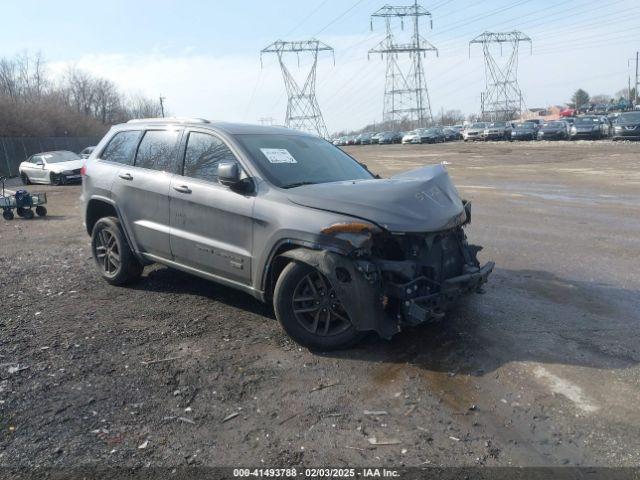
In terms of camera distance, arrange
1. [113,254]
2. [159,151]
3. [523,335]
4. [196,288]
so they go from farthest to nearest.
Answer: [113,254], [196,288], [159,151], [523,335]

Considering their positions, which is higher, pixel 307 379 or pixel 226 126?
pixel 226 126

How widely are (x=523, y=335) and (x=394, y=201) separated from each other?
159cm

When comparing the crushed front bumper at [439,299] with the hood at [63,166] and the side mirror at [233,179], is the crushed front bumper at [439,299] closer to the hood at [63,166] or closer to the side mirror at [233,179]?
the side mirror at [233,179]

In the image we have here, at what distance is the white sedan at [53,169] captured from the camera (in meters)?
23.1

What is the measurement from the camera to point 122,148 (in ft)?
21.1

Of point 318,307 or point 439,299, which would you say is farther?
point 318,307

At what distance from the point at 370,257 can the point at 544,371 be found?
1472 millimetres

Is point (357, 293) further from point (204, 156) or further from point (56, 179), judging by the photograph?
point (56, 179)

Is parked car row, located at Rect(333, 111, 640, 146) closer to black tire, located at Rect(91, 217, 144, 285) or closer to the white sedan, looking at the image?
the white sedan

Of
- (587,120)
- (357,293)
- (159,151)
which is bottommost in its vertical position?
(357,293)

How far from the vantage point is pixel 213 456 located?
309cm

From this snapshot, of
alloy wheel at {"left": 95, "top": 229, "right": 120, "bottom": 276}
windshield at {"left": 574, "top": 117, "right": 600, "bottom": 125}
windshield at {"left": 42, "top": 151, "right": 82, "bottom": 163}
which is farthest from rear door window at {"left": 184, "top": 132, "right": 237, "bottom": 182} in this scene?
windshield at {"left": 574, "top": 117, "right": 600, "bottom": 125}

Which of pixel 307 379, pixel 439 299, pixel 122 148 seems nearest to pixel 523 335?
pixel 439 299

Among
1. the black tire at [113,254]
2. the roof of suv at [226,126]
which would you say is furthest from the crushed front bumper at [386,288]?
the black tire at [113,254]
